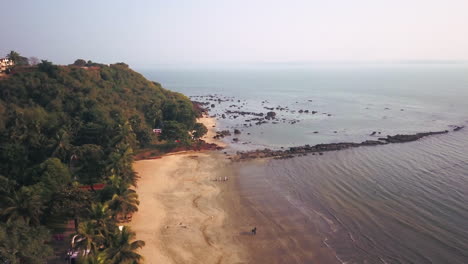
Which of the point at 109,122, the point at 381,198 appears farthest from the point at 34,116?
the point at 381,198

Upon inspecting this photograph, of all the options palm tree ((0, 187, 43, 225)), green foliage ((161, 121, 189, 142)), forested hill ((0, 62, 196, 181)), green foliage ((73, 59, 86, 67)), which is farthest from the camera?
green foliage ((73, 59, 86, 67))

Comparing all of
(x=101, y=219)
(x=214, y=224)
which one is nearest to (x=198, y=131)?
(x=214, y=224)

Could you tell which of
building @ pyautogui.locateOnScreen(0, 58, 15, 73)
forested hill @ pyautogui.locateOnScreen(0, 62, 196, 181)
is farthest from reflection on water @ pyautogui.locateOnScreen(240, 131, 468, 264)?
building @ pyautogui.locateOnScreen(0, 58, 15, 73)

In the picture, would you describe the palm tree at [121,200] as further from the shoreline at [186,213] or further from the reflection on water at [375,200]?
the reflection on water at [375,200]

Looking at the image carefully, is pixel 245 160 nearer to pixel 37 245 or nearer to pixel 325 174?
pixel 325 174

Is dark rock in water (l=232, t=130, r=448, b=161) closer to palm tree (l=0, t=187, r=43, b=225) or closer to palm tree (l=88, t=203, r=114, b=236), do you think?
palm tree (l=88, t=203, r=114, b=236)

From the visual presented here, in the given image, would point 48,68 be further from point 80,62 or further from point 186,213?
point 186,213

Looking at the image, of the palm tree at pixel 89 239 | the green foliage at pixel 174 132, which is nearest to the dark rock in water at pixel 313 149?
the green foliage at pixel 174 132
